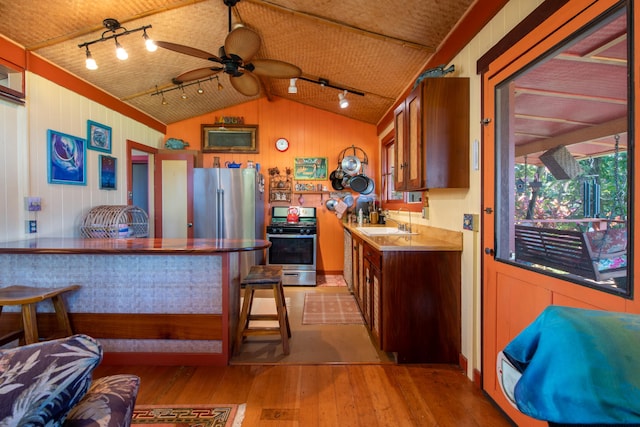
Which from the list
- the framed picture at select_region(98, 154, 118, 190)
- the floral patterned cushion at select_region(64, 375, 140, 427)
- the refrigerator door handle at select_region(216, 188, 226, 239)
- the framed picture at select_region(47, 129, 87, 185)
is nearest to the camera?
the floral patterned cushion at select_region(64, 375, 140, 427)

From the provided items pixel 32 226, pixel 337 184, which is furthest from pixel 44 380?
pixel 337 184

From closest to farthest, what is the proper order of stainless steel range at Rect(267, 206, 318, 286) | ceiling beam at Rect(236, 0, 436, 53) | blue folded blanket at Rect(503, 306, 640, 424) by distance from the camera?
blue folded blanket at Rect(503, 306, 640, 424)
ceiling beam at Rect(236, 0, 436, 53)
stainless steel range at Rect(267, 206, 318, 286)

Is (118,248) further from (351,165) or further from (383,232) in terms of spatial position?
(351,165)

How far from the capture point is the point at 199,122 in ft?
15.9

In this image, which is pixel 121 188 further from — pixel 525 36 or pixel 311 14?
pixel 525 36

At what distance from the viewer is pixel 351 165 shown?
15.1 feet

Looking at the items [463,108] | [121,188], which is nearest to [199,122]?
[121,188]

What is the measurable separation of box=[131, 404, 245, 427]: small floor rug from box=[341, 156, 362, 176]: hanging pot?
3.43 meters

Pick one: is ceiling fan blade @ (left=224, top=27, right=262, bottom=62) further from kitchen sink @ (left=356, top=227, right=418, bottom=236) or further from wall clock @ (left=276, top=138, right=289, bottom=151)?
wall clock @ (left=276, top=138, right=289, bottom=151)

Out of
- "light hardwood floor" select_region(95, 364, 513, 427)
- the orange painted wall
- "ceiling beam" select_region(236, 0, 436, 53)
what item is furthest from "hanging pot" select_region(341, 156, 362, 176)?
"light hardwood floor" select_region(95, 364, 513, 427)

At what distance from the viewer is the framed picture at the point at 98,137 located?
3119mm

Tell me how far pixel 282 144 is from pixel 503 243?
147 inches

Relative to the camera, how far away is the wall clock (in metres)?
4.88

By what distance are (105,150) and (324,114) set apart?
303 centimetres
